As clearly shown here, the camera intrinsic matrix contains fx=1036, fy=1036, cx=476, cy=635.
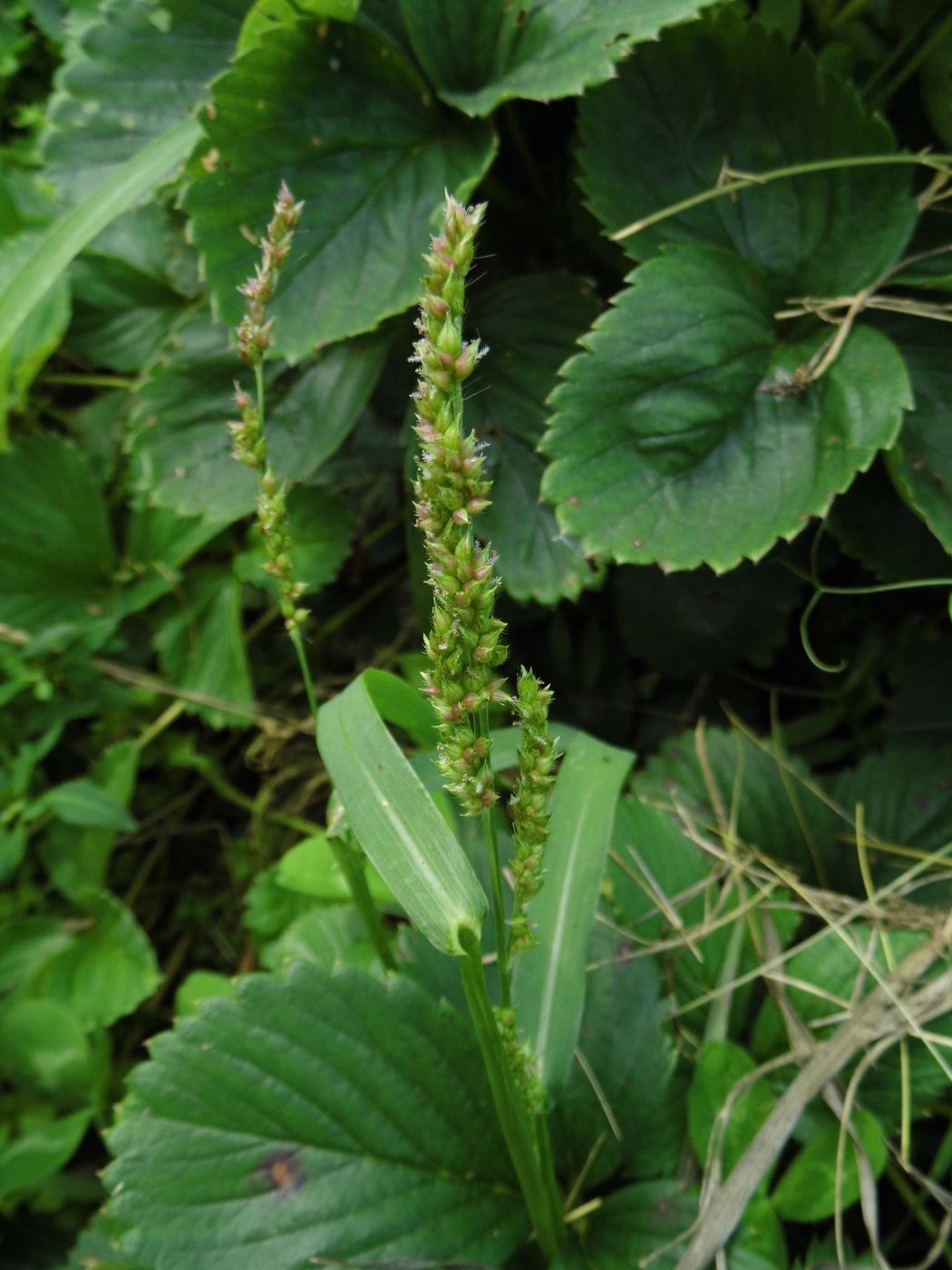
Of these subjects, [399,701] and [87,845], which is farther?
[87,845]

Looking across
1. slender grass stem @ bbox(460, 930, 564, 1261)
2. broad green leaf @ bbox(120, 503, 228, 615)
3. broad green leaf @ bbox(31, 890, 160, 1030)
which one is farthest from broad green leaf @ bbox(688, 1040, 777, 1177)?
broad green leaf @ bbox(120, 503, 228, 615)

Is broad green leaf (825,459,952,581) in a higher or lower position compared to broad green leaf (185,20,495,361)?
lower

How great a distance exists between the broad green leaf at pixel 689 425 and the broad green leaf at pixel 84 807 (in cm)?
67

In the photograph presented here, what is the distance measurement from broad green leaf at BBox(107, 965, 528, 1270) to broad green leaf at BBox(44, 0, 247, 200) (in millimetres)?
973

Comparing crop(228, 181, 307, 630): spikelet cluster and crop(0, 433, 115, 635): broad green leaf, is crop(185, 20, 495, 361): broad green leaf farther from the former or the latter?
crop(0, 433, 115, 635): broad green leaf

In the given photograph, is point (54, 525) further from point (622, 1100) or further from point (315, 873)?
point (622, 1100)

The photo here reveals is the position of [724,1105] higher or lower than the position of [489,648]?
lower

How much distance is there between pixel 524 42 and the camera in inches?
39.0

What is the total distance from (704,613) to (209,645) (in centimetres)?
65

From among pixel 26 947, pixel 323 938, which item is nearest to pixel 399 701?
pixel 323 938

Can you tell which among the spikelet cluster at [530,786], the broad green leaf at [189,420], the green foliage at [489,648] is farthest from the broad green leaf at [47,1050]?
the spikelet cluster at [530,786]

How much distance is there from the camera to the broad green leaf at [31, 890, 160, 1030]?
120cm

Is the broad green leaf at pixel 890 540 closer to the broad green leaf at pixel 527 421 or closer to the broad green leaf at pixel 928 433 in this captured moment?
the broad green leaf at pixel 928 433

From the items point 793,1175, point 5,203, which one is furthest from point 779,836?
point 5,203
